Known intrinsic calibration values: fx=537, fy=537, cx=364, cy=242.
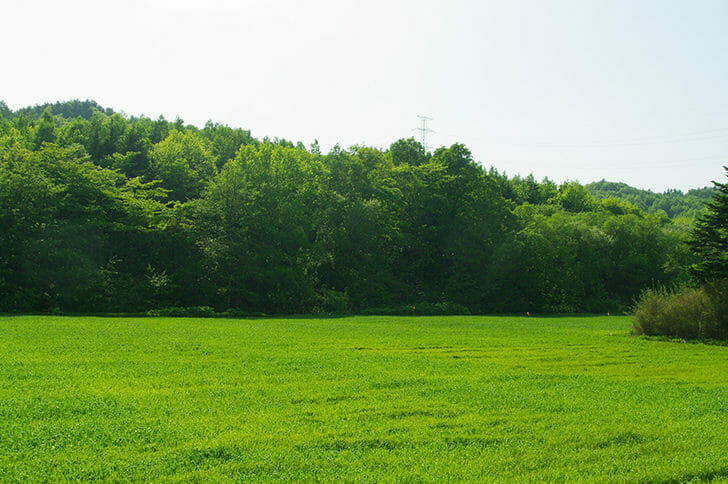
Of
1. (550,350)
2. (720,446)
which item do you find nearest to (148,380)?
(720,446)

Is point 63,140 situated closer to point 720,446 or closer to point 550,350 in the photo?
point 550,350

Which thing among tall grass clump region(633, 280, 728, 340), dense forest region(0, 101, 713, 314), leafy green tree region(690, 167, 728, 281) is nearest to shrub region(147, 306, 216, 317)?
dense forest region(0, 101, 713, 314)

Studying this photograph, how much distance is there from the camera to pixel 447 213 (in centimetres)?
6900

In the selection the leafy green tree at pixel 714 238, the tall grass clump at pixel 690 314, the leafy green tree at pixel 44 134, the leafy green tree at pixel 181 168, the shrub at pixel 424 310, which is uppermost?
the leafy green tree at pixel 44 134

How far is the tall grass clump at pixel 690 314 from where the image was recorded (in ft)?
98.4

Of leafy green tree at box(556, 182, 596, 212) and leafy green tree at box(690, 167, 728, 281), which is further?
leafy green tree at box(556, 182, 596, 212)

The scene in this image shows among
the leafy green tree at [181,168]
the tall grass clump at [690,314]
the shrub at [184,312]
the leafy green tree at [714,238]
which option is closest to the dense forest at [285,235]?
the leafy green tree at [181,168]

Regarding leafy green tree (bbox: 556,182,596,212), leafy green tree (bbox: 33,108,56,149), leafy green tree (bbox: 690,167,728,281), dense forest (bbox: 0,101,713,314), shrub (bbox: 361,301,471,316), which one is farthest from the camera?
leafy green tree (bbox: 556,182,596,212)

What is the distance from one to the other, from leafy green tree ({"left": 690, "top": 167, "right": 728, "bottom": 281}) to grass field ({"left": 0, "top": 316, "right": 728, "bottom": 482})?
10616 millimetres

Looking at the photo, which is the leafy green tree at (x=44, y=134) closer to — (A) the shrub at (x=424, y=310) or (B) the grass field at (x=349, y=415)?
(A) the shrub at (x=424, y=310)

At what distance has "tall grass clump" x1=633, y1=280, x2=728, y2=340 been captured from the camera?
2998 cm

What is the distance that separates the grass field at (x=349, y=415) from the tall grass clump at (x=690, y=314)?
29.1ft

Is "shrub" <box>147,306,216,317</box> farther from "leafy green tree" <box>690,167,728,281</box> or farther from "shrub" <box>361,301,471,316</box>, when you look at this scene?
"leafy green tree" <box>690,167,728,281</box>

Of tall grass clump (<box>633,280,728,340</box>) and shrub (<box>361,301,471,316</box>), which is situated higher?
tall grass clump (<box>633,280,728,340</box>)
